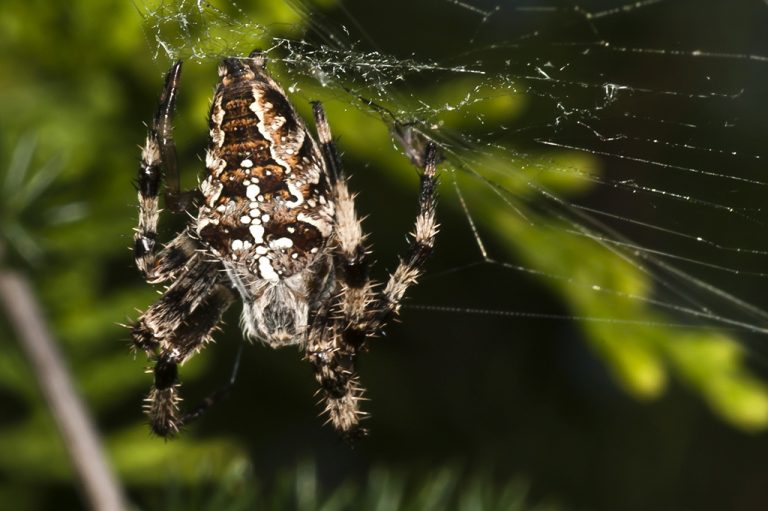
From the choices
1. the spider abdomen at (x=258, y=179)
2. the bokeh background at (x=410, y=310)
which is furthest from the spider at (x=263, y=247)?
the bokeh background at (x=410, y=310)

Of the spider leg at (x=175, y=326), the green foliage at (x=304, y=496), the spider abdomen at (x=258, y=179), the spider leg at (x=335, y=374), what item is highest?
the spider abdomen at (x=258, y=179)

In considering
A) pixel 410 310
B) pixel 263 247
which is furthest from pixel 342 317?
pixel 410 310

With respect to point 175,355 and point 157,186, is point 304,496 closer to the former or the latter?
point 175,355

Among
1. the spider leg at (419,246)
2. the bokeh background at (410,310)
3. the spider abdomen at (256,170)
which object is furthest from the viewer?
the bokeh background at (410,310)

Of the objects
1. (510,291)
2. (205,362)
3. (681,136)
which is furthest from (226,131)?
(681,136)

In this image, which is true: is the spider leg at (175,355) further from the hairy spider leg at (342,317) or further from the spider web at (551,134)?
the spider web at (551,134)

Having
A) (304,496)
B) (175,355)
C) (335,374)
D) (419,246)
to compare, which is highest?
(419,246)
